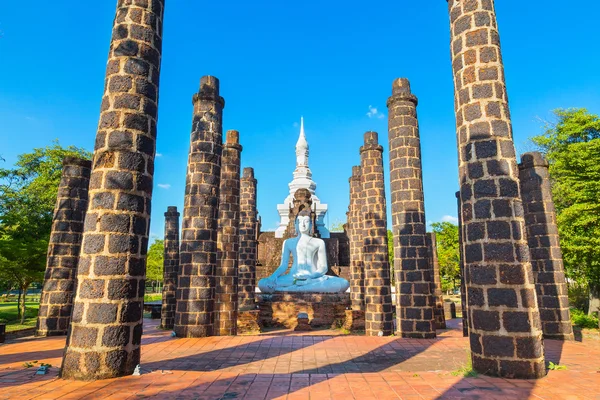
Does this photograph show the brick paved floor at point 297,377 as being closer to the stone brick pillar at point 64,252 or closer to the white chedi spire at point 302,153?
the stone brick pillar at point 64,252

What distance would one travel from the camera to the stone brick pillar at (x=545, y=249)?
31.2ft

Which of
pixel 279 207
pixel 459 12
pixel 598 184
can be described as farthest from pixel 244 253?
pixel 279 207

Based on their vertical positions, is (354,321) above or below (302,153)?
below

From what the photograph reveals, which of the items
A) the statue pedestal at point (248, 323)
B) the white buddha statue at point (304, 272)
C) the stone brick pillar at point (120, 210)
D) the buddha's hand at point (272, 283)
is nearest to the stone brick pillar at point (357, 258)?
the white buddha statue at point (304, 272)

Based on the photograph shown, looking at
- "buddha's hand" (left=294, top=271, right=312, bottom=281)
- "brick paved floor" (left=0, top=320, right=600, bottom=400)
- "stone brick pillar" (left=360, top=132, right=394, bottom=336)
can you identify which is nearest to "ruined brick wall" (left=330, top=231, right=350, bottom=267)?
"buddha's hand" (left=294, top=271, right=312, bottom=281)

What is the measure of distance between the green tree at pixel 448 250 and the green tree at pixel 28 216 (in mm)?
25720

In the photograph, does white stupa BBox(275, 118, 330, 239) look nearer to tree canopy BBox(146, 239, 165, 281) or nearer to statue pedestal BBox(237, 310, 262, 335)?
tree canopy BBox(146, 239, 165, 281)

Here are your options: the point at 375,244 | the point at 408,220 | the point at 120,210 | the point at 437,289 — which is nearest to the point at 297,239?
the point at 375,244

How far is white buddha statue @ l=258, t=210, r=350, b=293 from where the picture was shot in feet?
48.1

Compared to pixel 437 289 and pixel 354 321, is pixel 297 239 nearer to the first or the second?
pixel 354 321

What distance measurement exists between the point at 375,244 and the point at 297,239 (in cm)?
447

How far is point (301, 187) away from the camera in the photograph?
136 ft

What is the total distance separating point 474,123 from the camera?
19.8ft

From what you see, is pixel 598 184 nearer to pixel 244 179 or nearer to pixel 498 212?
pixel 498 212
